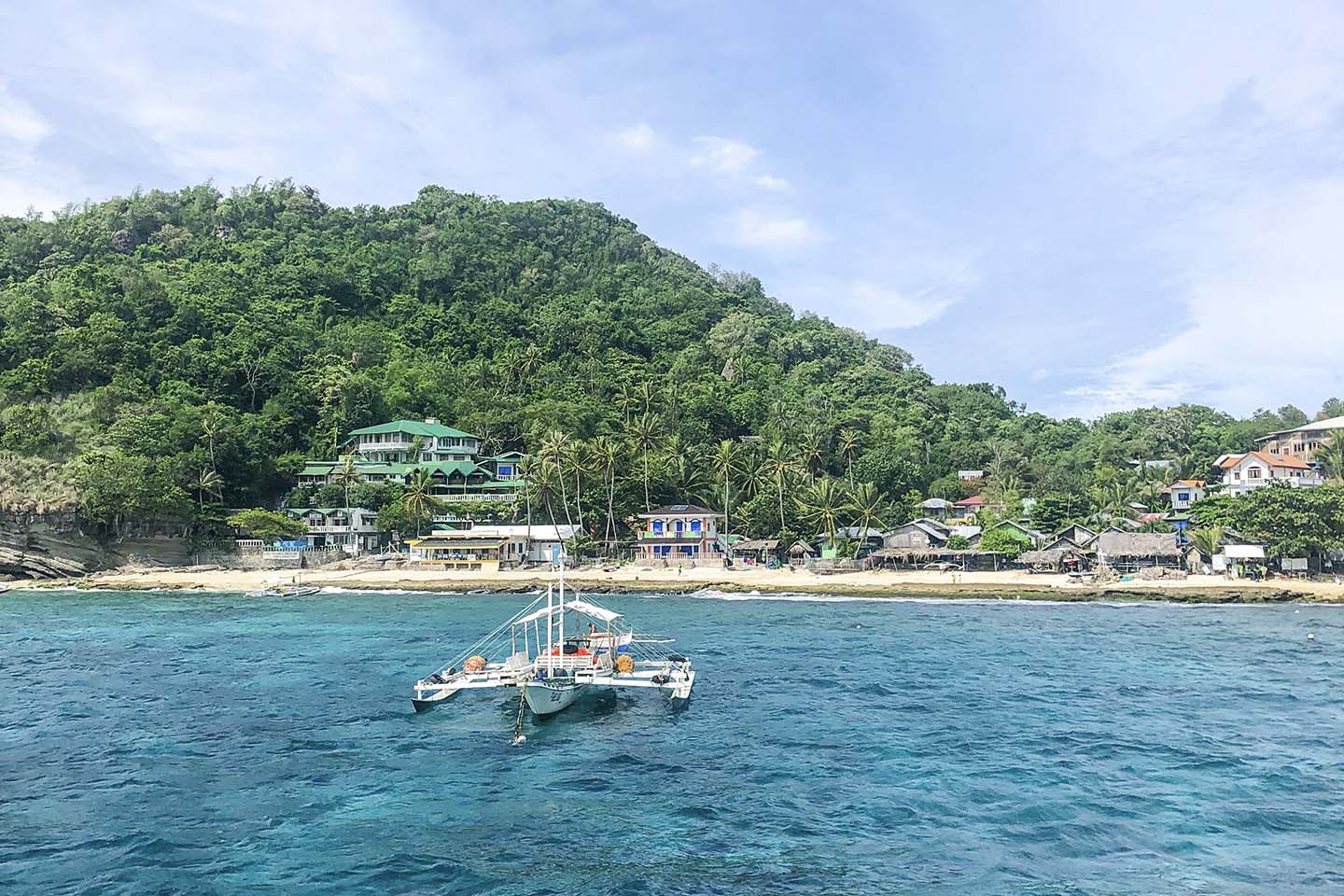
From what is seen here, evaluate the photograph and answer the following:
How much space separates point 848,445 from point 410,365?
53071mm

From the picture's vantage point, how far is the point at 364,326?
4284 inches

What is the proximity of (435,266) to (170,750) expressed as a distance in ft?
383

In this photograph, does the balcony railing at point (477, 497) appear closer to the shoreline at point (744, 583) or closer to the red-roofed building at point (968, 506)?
the shoreline at point (744, 583)

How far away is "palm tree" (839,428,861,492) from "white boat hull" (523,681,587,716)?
6479 centimetres

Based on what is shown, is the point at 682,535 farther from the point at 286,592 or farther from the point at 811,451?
the point at 286,592

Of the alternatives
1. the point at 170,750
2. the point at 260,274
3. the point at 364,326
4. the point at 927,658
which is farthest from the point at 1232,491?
the point at 260,274

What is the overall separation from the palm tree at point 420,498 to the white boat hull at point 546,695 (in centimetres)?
5112

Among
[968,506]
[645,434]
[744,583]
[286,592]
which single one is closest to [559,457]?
[645,434]

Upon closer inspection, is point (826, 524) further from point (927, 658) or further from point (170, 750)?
point (170, 750)

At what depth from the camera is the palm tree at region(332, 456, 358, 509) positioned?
7631 centimetres

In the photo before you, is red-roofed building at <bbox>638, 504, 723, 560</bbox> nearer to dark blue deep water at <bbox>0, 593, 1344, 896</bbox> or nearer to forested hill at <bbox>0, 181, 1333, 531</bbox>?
forested hill at <bbox>0, 181, 1333, 531</bbox>

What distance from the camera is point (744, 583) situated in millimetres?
60656

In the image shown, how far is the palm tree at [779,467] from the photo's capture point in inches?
2923

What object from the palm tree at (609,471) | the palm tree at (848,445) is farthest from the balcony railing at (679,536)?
the palm tree at (848,445)
